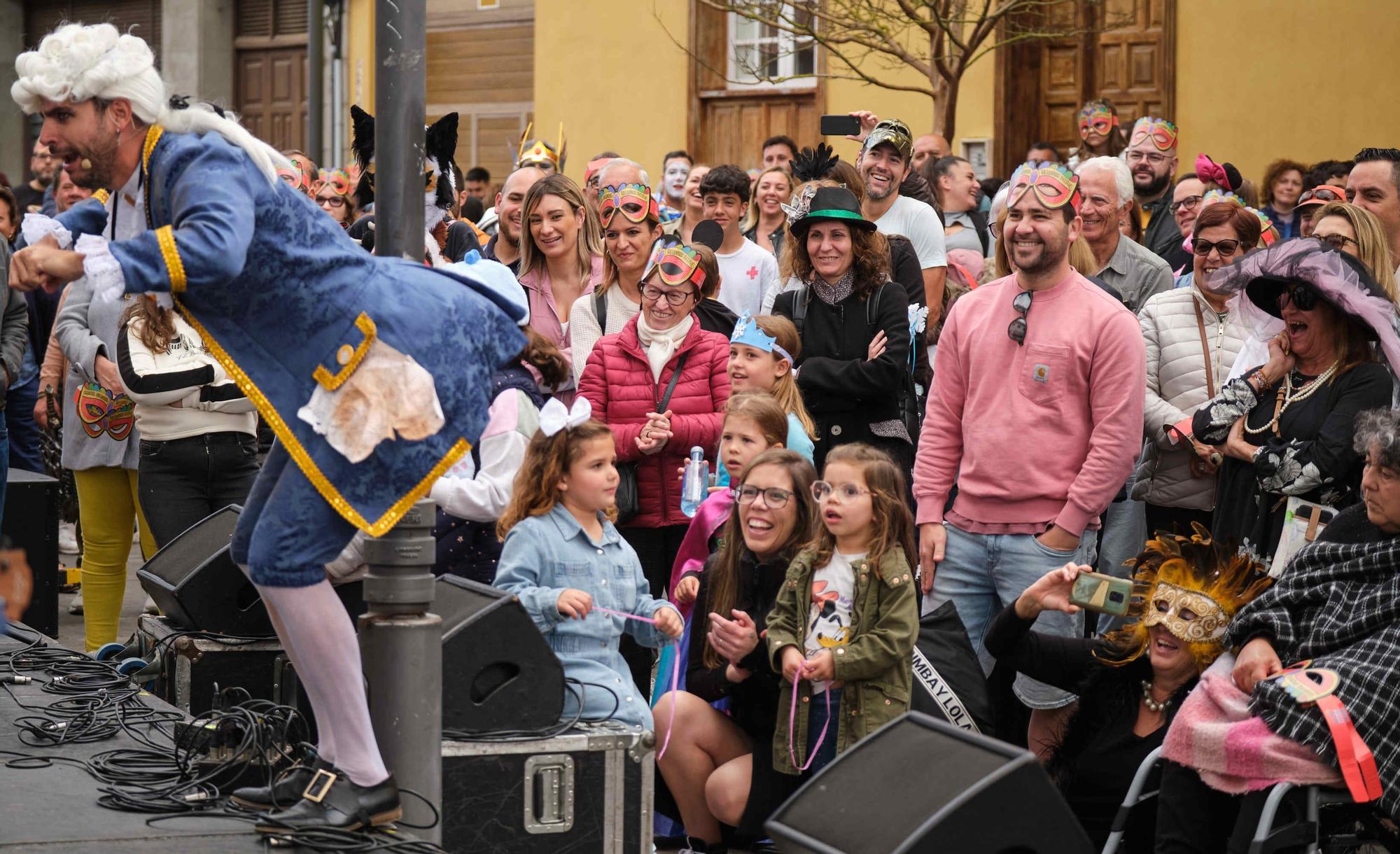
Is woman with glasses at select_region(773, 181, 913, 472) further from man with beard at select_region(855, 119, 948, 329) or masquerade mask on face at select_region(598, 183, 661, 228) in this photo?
man with beard at select_region(855, 119, 948, 329)

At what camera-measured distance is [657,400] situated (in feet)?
21.7

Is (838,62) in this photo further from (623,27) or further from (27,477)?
(27,477)

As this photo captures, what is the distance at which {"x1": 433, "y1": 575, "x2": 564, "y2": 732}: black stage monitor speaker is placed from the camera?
464 cm

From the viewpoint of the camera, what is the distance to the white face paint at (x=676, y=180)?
12.7 meters

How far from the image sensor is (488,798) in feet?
15.2

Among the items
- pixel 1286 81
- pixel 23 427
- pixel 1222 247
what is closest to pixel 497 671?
pixel 1222 247

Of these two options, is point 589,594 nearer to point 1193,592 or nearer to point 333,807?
point 333,807

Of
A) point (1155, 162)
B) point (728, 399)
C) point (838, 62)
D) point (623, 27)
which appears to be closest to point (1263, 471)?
point (728, 399)

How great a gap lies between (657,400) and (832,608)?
1665mm

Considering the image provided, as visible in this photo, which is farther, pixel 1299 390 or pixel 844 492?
pixel 1299 390

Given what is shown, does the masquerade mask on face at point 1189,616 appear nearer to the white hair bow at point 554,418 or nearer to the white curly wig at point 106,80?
the white hair bow at point 554,418

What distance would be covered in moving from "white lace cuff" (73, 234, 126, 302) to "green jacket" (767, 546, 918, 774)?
7.44ft

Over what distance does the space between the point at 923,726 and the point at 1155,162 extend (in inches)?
243

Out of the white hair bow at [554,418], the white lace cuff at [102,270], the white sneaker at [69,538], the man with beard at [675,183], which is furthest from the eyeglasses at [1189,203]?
the white sneaker at [69,538]
